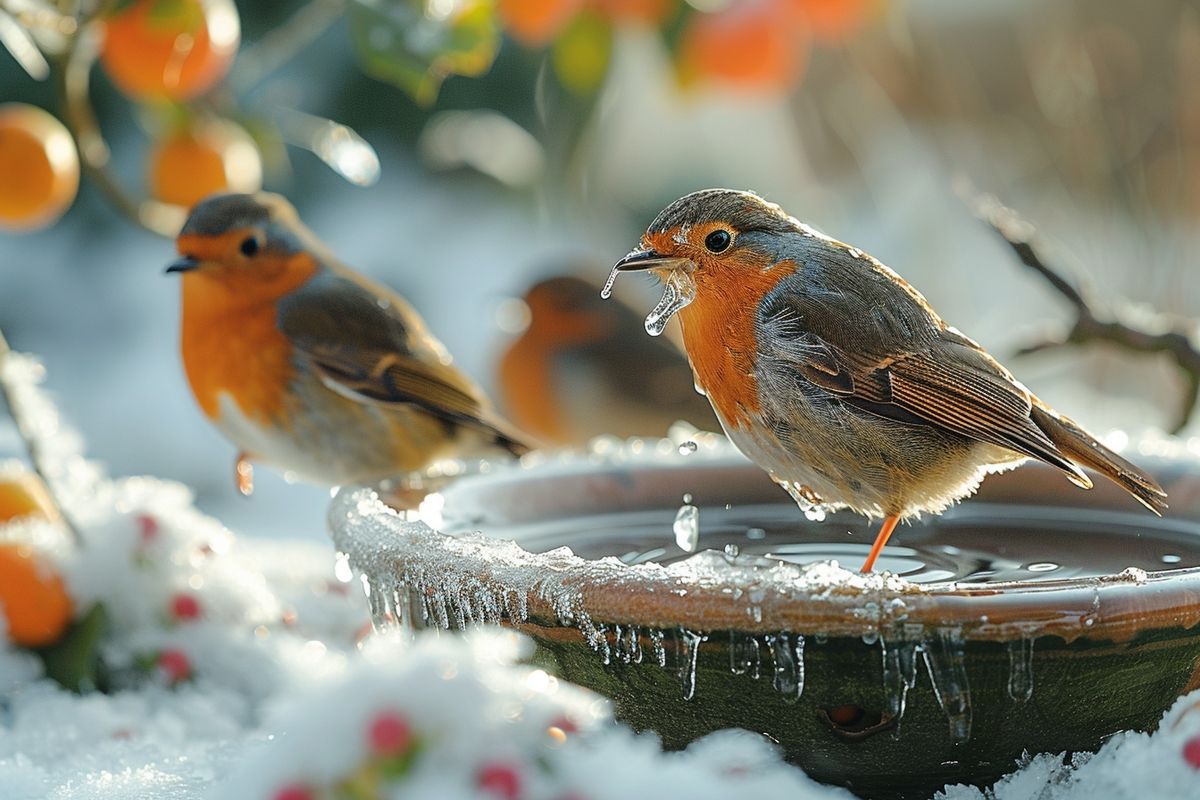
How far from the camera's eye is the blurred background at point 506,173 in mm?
1996

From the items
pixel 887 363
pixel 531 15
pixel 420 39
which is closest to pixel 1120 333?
pixel 887 363

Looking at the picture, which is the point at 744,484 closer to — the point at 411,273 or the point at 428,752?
the point at 428,752

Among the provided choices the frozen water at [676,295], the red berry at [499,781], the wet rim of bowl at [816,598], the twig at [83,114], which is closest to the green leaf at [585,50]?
the twig at [83,114]

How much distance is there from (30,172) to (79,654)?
23.5 inches

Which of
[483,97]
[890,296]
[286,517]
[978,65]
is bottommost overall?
[286,517]

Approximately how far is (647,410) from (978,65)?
7.52 meters

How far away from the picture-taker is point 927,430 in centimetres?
164

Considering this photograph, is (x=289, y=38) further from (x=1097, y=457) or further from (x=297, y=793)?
(x=297, y=793)

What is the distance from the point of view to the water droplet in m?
1.76

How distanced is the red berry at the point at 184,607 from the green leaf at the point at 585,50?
1.37 m

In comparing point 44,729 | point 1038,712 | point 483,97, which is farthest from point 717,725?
point 483,97

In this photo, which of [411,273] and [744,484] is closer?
[744,484]

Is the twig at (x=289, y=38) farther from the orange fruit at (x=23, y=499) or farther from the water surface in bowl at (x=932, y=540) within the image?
the water surface in bowl at (x=932, y=540)

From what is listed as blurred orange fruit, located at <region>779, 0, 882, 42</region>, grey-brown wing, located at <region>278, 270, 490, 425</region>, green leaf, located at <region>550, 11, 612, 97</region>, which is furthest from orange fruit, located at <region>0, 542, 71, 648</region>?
blurred orange fruit, located at <region>779, 0, 882, 42</region>
